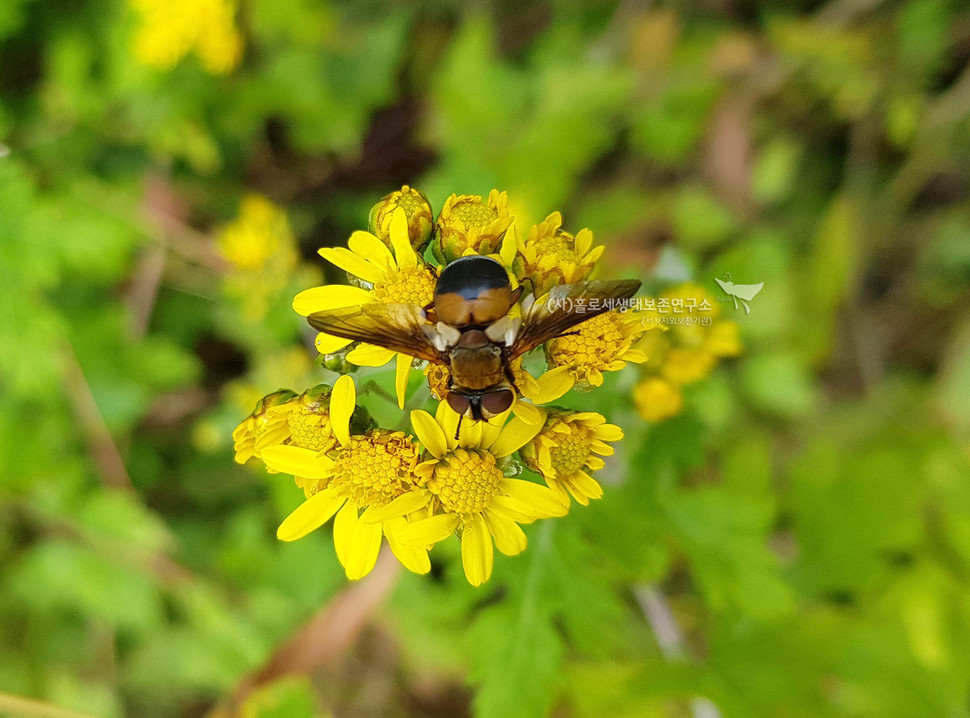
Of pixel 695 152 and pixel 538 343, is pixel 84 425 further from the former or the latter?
pixel 695 152

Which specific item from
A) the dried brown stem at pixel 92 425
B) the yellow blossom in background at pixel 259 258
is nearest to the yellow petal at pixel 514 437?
the yellow blossom in background at pixel 259 258

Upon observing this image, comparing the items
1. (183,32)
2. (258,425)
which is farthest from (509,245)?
(183,32)

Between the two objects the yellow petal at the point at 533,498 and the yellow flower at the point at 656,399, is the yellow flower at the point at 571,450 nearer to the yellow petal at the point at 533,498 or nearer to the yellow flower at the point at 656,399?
the yellow petal at the point at 533,498

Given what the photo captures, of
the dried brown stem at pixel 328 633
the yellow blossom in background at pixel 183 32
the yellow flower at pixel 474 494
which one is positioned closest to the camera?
the yellow flower at pixel 474 494

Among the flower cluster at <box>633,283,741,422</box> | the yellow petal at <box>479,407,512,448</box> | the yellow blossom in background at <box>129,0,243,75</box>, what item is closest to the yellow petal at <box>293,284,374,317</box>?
the yellow petal at <box>479,407,512,448</box>

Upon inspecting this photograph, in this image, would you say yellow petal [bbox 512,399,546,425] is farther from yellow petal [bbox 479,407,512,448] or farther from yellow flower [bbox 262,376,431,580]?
yellow flower [bbox 262,376,431,580]

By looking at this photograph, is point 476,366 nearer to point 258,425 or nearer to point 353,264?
point 353,264
